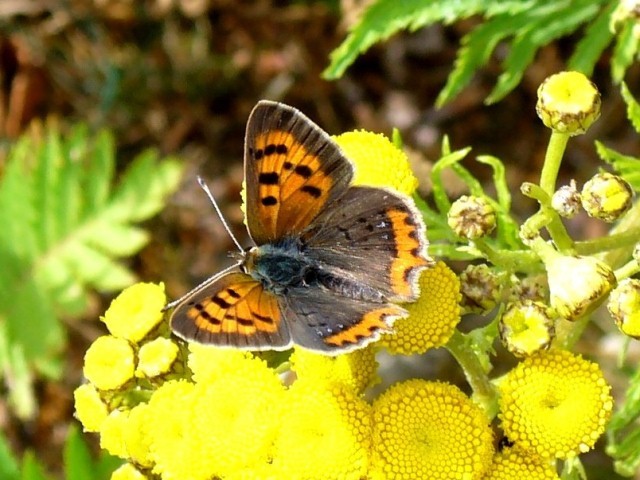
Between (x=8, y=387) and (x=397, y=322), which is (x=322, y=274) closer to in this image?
(x=397, y=322)

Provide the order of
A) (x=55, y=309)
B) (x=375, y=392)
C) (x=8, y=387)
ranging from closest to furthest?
(x=55, y=309), (x=375, y=392), (x=8, y=387)

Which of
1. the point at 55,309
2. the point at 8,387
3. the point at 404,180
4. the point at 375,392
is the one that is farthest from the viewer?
the point at 8,387

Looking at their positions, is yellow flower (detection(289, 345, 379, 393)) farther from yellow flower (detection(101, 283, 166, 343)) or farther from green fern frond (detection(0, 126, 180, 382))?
green fern frond (detection(0, 126, 180, 382))

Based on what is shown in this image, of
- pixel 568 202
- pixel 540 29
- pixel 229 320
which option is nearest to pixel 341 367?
pixel 229 320

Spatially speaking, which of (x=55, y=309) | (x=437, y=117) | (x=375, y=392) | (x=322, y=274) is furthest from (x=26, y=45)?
(x=322, y=274)

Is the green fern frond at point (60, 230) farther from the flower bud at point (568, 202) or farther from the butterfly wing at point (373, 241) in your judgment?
the flower bud at point (568, 202)

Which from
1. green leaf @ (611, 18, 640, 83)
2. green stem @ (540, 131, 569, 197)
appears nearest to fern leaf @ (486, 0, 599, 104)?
green leaf @ (611, 18, 640, 83)
